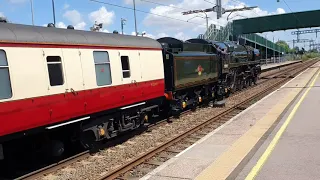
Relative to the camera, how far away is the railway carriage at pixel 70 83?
625 centimetres

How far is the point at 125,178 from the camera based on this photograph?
6961 mm

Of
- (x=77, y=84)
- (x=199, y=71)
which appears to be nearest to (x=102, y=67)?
(x=77, y=84)

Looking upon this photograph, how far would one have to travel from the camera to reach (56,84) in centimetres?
719

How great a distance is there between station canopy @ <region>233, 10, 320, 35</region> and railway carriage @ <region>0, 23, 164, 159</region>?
145 ft

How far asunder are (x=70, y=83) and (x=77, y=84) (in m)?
0.23

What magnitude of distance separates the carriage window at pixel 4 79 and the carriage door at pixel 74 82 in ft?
4.96

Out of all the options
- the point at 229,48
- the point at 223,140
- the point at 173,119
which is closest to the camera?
the point at 223,140

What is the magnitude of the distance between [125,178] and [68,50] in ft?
9.73

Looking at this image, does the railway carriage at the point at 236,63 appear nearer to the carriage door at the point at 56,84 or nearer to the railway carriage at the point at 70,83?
the railway carriage at the point at 70,83

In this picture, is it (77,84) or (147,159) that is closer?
(77,84)

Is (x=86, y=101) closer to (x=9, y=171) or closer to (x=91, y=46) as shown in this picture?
(x=91, y=46)

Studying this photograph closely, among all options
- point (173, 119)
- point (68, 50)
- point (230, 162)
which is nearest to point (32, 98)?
point (68, 50)

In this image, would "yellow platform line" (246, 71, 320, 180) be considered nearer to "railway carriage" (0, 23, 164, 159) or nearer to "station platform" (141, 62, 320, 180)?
"station platform" (141, 62, 320, 180)

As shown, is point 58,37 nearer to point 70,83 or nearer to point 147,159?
point 70,83
